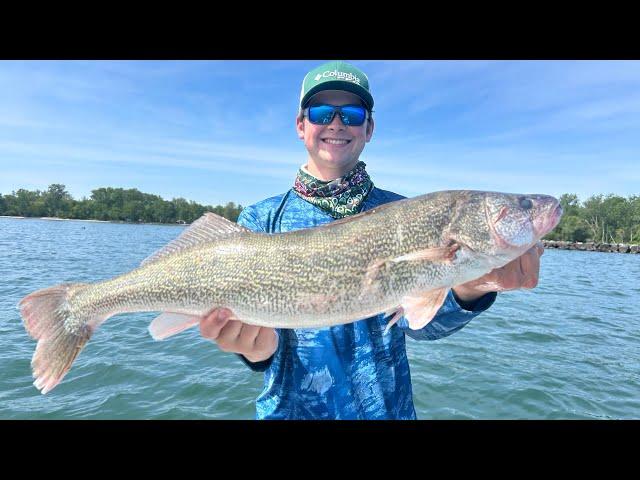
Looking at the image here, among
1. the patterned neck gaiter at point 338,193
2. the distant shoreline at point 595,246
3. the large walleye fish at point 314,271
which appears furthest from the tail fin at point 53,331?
the distant shoreline at point 595,246

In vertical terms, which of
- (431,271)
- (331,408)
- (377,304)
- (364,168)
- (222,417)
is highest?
(364,168)

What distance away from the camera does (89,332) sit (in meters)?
3.57

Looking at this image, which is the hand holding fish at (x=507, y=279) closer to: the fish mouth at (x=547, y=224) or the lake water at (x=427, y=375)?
the fish mouth at (x=547, y=224)

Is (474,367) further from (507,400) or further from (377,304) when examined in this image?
(377,304)

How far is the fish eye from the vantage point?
3.47m

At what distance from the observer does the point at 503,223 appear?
11.1 ft

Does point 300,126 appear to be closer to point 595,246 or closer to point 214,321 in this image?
point 214,321

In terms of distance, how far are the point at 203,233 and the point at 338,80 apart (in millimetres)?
1849

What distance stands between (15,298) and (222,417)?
1392cm

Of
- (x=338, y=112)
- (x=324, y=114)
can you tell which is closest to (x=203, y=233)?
(x=324, y=114)

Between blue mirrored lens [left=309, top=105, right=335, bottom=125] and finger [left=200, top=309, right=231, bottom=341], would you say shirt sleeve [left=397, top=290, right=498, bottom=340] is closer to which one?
finger [left=200, top=309, right=231, bottom=341]

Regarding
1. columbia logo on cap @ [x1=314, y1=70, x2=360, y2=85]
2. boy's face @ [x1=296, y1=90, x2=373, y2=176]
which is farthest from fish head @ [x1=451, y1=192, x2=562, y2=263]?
columbia logo on cap @ [x1=314, y1=70, x2=360, y2=85]
